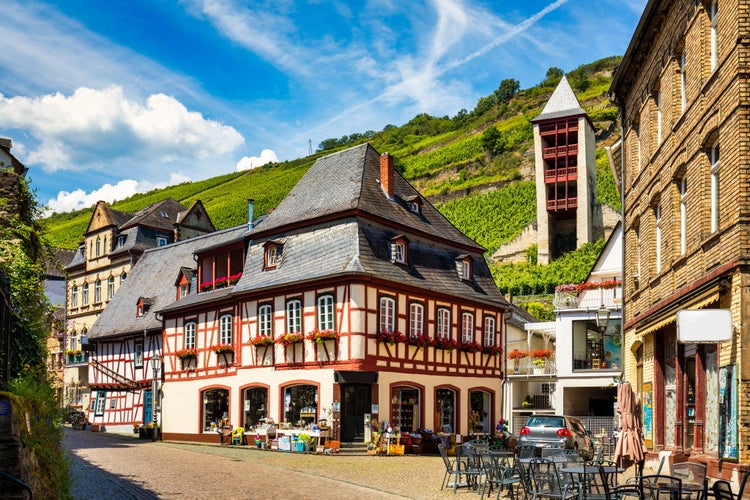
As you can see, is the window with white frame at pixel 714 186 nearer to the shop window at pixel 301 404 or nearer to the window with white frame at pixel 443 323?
the shop window at pixel 301 404

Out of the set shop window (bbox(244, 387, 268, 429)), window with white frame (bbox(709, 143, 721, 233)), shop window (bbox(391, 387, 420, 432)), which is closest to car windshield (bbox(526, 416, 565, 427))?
shop window (bbox(391, 387, 420, 432))

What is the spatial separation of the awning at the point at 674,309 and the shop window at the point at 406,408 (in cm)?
1061

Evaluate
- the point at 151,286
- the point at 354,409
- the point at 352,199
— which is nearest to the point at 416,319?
the point at 354,409

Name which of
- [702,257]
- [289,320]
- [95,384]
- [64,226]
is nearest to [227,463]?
[289,320]

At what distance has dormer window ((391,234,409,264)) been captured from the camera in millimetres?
30642

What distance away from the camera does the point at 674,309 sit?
54.3ft

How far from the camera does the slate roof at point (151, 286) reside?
133ft

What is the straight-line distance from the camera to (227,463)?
2205cm

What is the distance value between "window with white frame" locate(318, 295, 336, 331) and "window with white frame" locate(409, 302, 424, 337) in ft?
10.0

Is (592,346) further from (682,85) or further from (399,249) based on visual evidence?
(682,85)

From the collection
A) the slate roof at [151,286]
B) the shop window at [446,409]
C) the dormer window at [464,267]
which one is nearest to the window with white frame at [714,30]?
the shop window at [446,409]

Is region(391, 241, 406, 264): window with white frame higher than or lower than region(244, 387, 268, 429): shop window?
higher

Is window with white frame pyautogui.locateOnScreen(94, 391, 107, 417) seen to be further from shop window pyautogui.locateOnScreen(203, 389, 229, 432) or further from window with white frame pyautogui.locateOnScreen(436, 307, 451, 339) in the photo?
window with white frame pyautogui.locateOnScreen(436, 307, 451, 339)

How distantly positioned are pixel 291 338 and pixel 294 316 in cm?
94
